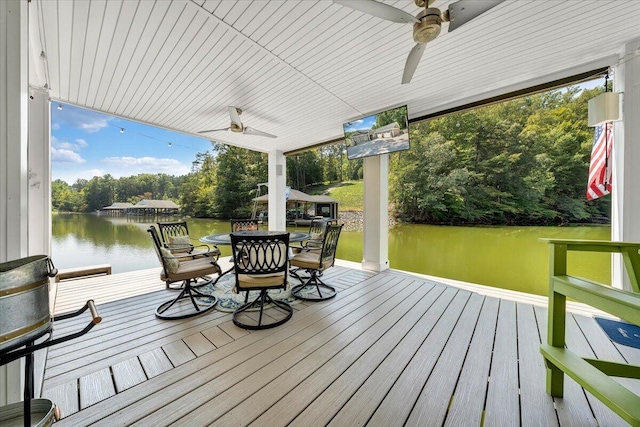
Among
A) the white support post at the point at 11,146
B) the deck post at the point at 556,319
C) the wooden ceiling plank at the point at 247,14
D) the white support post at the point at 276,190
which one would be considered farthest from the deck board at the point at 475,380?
the white support post at the point at 276,190

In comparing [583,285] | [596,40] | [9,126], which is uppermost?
[596,40]

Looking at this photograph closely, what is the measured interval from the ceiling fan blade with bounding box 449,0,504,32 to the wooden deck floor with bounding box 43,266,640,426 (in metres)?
2.66

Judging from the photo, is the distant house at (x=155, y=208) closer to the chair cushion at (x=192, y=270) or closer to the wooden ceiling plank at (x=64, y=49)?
the wooden ceiling plank at (x=64, y=49)

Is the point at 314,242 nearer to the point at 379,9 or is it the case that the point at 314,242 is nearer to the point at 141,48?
the point at 379,9

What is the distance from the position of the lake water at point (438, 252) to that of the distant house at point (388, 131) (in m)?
2.86

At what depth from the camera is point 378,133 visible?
12.8 ft

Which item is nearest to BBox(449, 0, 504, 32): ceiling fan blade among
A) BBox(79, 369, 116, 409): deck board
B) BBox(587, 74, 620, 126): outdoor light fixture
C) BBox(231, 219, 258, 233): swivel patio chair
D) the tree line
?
BBox(587, 74, 620, 126): outdoor light fixture

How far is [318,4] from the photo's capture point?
1.87m

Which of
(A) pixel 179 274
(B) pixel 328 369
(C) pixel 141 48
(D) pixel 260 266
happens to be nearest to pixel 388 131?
(D) pixel 260 266

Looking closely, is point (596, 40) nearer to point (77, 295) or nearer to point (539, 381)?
point (539, 381)

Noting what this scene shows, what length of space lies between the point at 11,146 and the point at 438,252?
8.06 m

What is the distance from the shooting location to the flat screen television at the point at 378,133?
363 centimetres

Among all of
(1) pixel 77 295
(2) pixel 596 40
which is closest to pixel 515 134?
(2) pixel 596 40

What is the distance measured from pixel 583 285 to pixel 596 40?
8.61 feet
